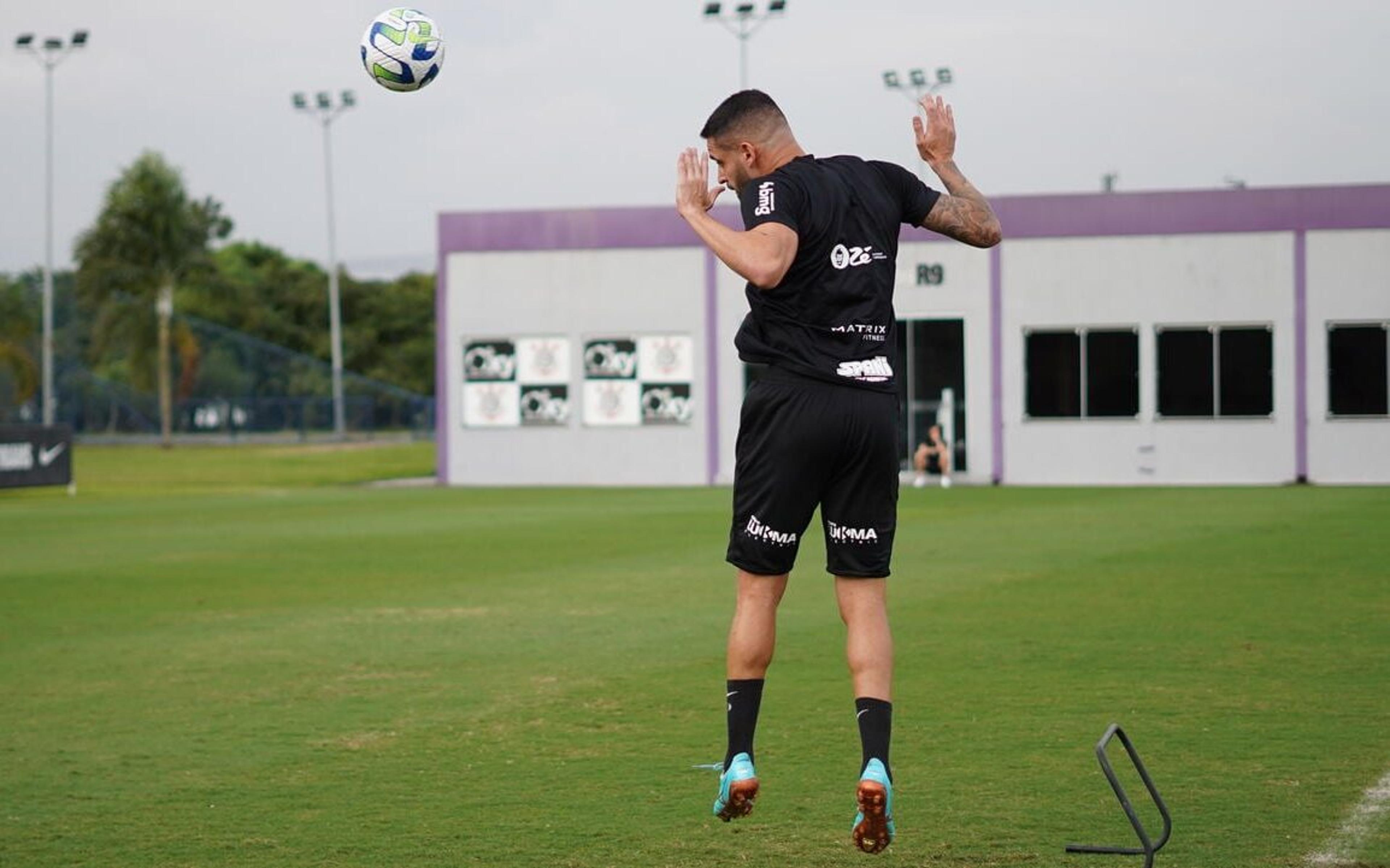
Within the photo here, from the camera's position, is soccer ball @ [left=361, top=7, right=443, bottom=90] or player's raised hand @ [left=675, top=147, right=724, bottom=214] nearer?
player's raised hand @ [left=675, top=147, right=724, bottom=214]

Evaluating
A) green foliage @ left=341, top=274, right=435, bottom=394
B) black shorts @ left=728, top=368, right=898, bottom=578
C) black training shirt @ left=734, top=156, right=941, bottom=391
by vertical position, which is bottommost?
black shorts @ left=728, top=368, right=898, bottom=578

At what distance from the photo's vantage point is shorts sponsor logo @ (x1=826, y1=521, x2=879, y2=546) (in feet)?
21.4

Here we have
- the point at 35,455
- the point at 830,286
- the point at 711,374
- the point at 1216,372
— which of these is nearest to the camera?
the point at 830,286

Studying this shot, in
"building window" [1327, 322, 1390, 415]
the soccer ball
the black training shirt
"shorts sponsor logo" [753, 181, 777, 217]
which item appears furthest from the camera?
"building window" [1327, 322, 1390, 415]

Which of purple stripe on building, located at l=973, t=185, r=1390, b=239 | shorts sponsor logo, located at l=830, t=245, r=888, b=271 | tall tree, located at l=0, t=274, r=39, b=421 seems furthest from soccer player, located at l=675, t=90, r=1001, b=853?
tall tree, located at l=0, t=274, r=39, b=421

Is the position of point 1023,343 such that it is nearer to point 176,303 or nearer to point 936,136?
point 936,136

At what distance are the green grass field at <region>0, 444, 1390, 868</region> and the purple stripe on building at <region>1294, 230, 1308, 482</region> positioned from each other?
20599 mm

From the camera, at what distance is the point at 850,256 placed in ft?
21.0

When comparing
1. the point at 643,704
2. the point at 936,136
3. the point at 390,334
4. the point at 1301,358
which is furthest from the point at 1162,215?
the point at 390,334

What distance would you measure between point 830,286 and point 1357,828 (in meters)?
2.68

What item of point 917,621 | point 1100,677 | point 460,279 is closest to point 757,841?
point 1100,677

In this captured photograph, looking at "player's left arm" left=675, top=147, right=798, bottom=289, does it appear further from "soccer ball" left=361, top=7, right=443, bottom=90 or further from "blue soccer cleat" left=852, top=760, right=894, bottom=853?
"soccer ball" left=361, top=7, right=443, bottom=90

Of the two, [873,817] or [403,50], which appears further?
[403,50]

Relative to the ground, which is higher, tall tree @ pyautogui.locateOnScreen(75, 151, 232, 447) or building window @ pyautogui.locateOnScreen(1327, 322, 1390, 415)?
tall tree @ pyautogui.locateOnScreen(75, 151, 232, 447)
